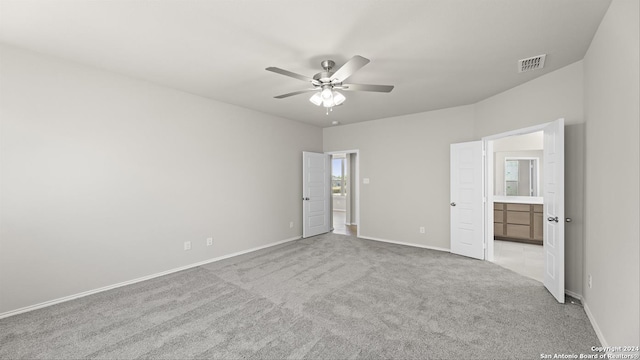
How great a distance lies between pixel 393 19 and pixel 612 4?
1534 millimetres

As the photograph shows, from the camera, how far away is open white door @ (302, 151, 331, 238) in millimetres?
5918

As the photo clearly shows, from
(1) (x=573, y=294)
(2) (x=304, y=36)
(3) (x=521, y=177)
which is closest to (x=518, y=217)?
(3) (x=521, y=177)

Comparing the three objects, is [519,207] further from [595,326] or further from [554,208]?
[595,326]

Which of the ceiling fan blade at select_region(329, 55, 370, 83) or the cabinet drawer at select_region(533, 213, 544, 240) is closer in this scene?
the ceiling fan blade at select_region(329, 55, 370, 83)

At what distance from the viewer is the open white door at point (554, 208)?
2.78 m

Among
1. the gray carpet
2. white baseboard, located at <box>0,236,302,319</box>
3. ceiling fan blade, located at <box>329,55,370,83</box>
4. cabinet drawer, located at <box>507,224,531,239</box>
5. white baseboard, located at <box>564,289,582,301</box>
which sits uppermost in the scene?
ceiling fan blade, located at <box>329,55,370,83</box>

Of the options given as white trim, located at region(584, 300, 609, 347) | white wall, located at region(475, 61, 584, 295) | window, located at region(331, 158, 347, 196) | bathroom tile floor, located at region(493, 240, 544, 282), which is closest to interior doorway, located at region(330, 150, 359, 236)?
window, located at region(331, 158, 347, 196)

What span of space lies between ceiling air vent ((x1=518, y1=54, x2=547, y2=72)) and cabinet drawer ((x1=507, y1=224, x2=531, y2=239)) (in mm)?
3741

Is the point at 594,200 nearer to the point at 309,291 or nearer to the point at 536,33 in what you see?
the point at 536,33

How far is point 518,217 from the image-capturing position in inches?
215

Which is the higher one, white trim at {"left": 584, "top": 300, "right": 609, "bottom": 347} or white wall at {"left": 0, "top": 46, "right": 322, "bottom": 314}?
white wall at {"left": 0, "top": 46, "right": 322, "bottom": 314}

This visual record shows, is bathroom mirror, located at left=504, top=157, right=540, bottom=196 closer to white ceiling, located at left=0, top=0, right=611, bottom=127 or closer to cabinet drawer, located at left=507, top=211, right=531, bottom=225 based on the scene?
cabinet drawer, located at left=507, top=211, right=531, bottom=225

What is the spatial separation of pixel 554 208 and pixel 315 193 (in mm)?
4248

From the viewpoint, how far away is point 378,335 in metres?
2.26
